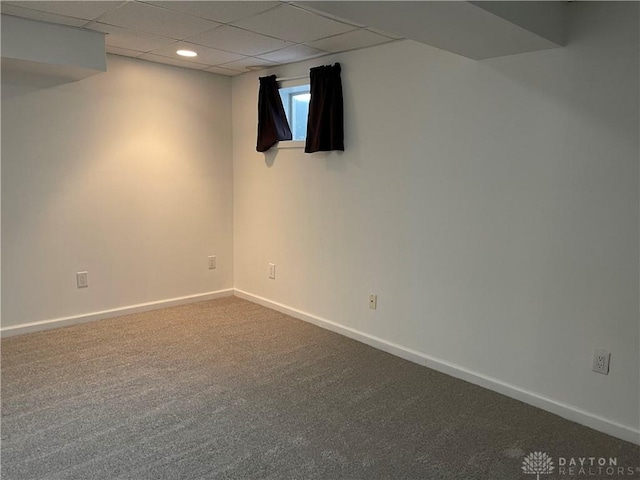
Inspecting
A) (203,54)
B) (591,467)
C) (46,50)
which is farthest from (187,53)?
(591,467)

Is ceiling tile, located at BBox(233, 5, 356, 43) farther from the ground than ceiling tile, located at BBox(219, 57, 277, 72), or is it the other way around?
ceiling tile, located at BBox(219, 57, 277, 72)

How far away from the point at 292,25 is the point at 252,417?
A: 89.0 inches

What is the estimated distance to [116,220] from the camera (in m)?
4.12

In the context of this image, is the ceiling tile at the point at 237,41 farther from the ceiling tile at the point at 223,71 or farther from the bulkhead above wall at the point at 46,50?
the ceiling tile at the point at 223,71

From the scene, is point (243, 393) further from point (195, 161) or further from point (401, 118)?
point (195, 161)

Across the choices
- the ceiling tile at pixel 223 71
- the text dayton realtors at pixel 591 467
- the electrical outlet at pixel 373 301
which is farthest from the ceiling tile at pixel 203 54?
the text dayton realtors at pixel 591 467

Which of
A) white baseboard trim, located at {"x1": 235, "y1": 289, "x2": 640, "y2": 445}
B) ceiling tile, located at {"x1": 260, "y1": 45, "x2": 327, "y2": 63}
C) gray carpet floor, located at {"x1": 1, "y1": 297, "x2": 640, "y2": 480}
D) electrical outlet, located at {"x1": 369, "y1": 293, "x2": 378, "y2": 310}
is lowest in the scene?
gray carpet floor, located at {"x1": 1, "y1": 297, "x2": 640, "y2": 480}

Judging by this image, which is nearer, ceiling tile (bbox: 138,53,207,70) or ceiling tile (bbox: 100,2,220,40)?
ceiling tile (bbox: 100,2,220,40)

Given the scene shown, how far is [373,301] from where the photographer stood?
3611mm

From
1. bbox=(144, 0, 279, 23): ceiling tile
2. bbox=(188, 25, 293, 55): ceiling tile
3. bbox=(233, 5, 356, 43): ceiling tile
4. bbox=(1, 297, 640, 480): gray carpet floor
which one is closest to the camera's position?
bbox=(1, 297, 640, 480): gray carpet floor

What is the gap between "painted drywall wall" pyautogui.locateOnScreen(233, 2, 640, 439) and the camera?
7.84ft

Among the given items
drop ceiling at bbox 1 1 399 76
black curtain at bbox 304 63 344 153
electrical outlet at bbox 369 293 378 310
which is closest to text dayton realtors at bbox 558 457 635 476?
electrical outlet at bbox 369 293 378 310

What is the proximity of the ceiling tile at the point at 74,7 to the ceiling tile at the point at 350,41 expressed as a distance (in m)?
1.32

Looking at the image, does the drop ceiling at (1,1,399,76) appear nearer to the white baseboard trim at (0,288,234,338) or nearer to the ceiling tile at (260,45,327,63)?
the ceiling tile at (260,45,327,63)
